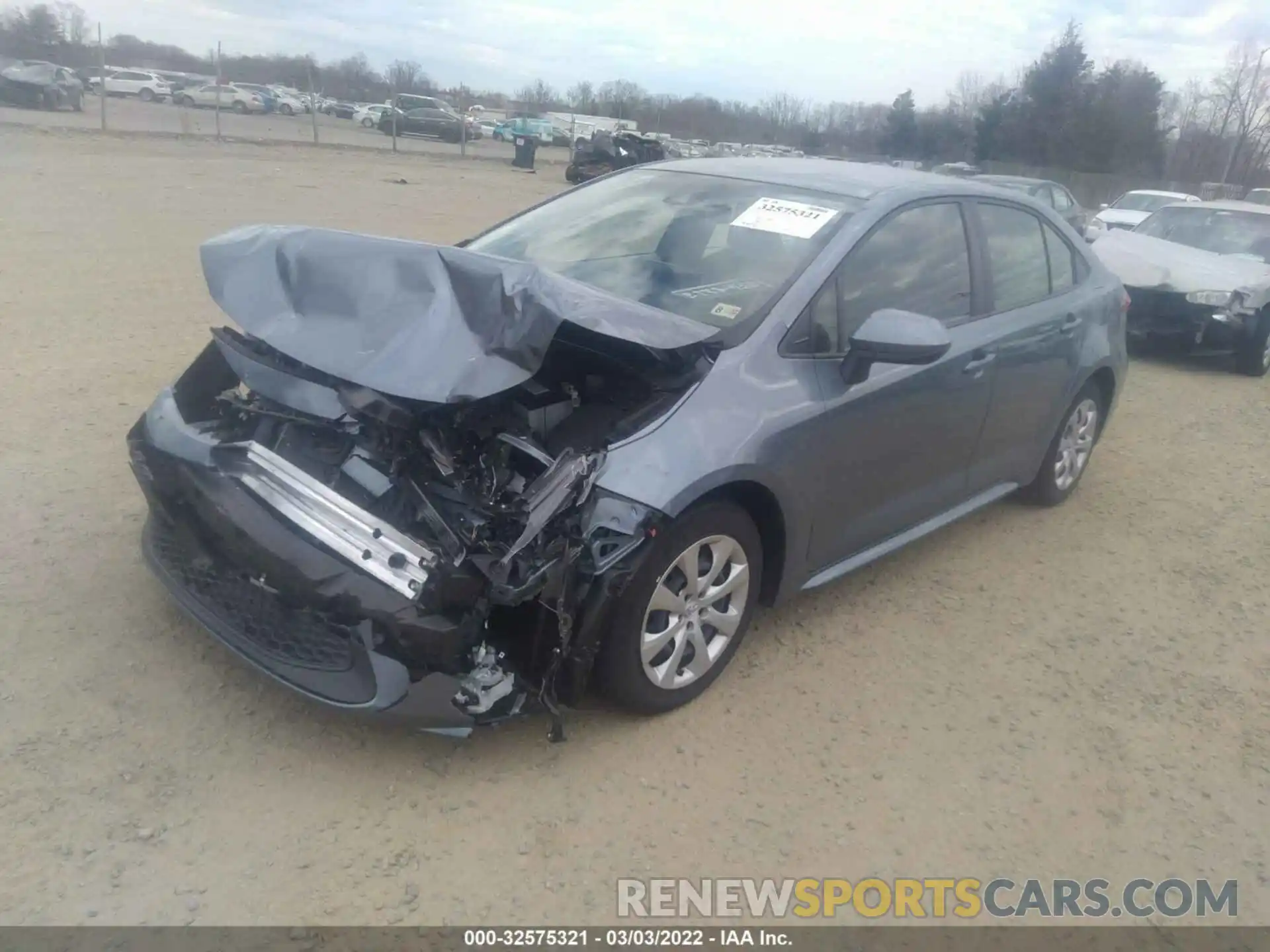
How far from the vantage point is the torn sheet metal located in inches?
370

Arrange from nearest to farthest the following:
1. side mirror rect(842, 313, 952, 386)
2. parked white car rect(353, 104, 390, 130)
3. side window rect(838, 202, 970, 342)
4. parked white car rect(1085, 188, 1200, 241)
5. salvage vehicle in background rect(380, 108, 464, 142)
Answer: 1. side mirror rect(842, 313, 952, 386)
2. side window rect(838, 202, 970, 342)
3. parked white car rect(1085, 188, 1200, 241)
4. salvage vehicle in background rect(380, 108, 464, 142)
5. parked white car rect(353, 104, 390, 130)

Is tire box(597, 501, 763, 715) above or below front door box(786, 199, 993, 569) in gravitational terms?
below

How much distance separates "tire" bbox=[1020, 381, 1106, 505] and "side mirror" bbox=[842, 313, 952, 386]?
2033 millimetres

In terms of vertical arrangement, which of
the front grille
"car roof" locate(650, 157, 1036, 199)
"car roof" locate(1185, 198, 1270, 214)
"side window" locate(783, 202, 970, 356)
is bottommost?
the front grille

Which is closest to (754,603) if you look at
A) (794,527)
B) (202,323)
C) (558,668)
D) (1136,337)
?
(794,527)

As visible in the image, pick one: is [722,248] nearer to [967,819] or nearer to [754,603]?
[754,603]

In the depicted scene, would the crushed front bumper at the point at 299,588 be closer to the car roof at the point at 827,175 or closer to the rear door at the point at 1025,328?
the car roof at the point at 827,175

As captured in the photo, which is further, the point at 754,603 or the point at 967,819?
the point at 754,603

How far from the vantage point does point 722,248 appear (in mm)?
3924

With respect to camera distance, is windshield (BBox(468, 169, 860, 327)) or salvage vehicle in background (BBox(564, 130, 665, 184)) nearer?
windshield (BBox(468, 169, 860, 327))

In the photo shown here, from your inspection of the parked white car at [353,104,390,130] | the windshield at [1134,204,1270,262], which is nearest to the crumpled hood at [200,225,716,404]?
the windshield at [1134,204,1270,262]

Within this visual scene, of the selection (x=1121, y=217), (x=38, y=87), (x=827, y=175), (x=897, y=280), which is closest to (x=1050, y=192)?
(x=1121, y=217)

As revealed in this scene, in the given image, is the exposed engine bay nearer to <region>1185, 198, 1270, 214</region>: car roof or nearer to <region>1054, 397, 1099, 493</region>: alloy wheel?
<region>1054, 397, 1099, 493</region>: alloy wheel
